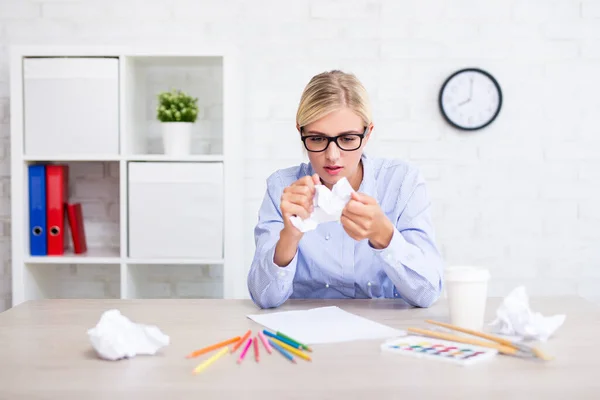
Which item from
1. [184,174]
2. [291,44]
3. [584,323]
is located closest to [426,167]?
[291,44]

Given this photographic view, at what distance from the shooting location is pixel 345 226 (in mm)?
1600

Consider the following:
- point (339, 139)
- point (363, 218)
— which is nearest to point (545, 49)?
point (339, 139)

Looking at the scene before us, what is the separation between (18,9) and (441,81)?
190 centimetres

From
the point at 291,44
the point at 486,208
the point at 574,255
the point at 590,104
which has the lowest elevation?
the point at 574,255

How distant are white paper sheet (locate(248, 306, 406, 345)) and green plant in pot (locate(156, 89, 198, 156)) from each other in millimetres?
1432

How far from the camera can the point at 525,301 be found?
4.57ft

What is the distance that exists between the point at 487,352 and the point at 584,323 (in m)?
0.42

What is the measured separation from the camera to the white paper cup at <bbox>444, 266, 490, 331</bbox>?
56.2 inches

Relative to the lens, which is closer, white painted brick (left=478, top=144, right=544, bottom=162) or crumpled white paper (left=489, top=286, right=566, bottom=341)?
crumpled white paper (left=489, top=286, right=566, bottom=341)

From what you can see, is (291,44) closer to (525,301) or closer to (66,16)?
(66,16)

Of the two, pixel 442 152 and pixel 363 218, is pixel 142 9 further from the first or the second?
pixel 363 218

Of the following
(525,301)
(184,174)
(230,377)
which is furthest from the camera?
(184,174)

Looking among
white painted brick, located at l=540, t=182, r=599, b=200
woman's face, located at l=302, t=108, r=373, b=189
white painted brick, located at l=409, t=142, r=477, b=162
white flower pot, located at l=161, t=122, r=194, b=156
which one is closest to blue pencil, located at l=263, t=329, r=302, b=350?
woman's face, located at l=302, t=108, r=373, b=189

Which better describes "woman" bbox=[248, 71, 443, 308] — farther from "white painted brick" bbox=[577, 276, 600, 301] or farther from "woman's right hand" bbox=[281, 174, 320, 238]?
"white painted brick" bbox=[577, 276, 600, 301]
